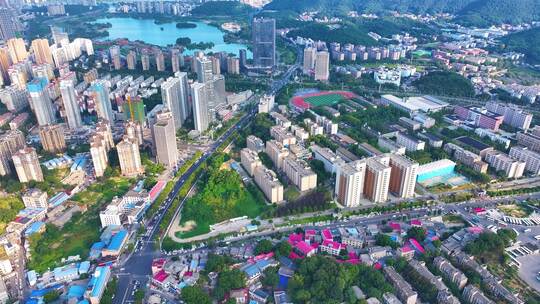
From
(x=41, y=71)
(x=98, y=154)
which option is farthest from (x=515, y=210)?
(x=41, y=71)

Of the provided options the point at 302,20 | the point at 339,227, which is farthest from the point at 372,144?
the point at 302,20

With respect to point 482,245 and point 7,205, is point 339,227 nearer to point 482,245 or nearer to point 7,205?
point 482,245

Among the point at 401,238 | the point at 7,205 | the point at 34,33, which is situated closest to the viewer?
the point at 401,238

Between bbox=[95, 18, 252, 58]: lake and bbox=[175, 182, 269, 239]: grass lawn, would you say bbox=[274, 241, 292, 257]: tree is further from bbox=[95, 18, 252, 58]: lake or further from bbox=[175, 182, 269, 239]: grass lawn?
bbox=[95, 18, 252, 58]: lake

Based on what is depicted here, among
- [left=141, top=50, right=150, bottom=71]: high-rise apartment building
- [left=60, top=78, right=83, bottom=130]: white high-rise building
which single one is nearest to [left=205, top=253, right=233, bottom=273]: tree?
[left=60, top=78, right=83, bottom=130]: white high-rise building

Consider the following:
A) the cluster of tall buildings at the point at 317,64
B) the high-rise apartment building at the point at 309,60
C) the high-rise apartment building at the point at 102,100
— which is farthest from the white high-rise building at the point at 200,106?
the high-rise apartment building at the point at 309,60
